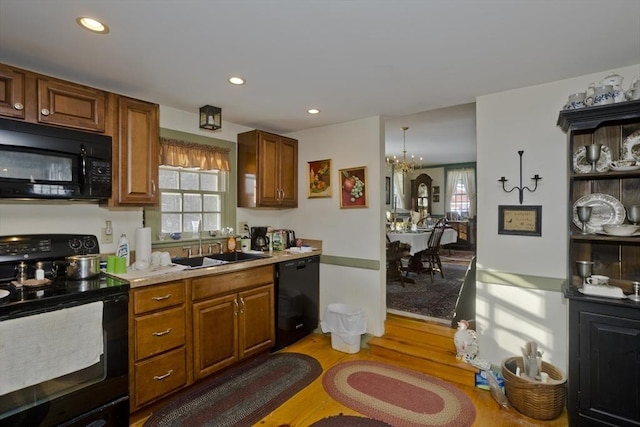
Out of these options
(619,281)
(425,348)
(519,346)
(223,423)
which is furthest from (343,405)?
(619,281)

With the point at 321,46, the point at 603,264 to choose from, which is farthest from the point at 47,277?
the point at 603,264

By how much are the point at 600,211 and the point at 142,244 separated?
340cm

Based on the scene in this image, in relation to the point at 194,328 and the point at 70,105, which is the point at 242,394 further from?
the point at 70,105

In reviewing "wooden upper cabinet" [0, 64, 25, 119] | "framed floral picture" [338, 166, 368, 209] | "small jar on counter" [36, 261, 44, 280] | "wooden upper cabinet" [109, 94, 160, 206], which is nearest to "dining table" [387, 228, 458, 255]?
"framed floral picture" [338, 166, 368, 209]

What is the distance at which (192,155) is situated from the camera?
3.12 metres

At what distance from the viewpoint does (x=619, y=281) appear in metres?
2.21

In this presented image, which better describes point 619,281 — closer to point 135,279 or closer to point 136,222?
point 135,279

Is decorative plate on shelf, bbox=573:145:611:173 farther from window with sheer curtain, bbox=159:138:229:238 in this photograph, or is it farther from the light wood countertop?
window with sheer curtain, bbox=159:138:229:238

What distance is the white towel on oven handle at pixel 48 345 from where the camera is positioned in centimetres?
158

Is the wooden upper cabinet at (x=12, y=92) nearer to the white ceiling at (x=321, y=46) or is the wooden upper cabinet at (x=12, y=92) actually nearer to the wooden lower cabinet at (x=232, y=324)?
the white ceiling at (x=321, y=46)

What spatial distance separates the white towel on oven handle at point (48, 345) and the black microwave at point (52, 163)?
30.7 inches

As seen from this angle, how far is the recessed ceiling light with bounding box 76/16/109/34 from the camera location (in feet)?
5.27

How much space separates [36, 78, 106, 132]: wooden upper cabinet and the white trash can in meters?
2.54

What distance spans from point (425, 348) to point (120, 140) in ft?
10.2
